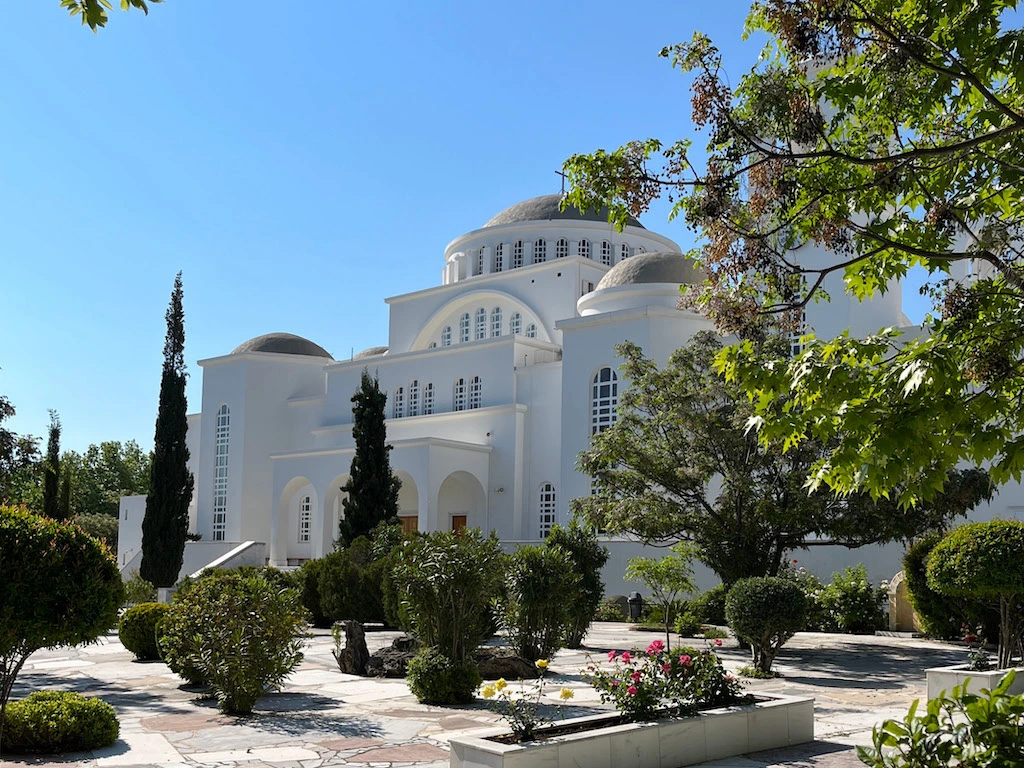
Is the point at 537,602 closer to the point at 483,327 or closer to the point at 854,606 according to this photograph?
the point at 854,606

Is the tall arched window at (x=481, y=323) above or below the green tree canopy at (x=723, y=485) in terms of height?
above

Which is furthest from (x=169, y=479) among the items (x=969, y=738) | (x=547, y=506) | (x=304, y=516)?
(x=969, y=738)

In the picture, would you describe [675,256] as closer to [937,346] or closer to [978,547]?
[978,547]

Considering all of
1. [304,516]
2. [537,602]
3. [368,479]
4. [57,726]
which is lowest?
[57,726]

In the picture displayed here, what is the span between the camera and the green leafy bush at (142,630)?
51.1 feet

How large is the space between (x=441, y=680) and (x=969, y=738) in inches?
289

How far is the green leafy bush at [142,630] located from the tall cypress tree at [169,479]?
54.9 ft

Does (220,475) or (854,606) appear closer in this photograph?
(854,606)

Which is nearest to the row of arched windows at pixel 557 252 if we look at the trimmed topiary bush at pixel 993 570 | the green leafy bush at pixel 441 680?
the trimmed topiary bush at pixel 993 570

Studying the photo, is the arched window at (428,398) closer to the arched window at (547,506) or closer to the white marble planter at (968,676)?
the arched window at (547,506)

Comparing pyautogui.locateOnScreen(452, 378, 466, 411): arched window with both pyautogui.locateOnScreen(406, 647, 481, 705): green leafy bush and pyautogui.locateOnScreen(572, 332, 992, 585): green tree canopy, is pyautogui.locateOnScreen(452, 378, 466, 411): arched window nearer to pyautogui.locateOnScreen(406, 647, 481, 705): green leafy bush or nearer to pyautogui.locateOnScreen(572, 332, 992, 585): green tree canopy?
pyautogui.locateOnScreen(572, 332, 992, 585): green tree canopy

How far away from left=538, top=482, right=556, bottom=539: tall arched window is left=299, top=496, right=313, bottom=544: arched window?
11.3 meters

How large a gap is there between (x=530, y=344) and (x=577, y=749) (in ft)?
88.9

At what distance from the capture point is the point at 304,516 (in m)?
39.1
